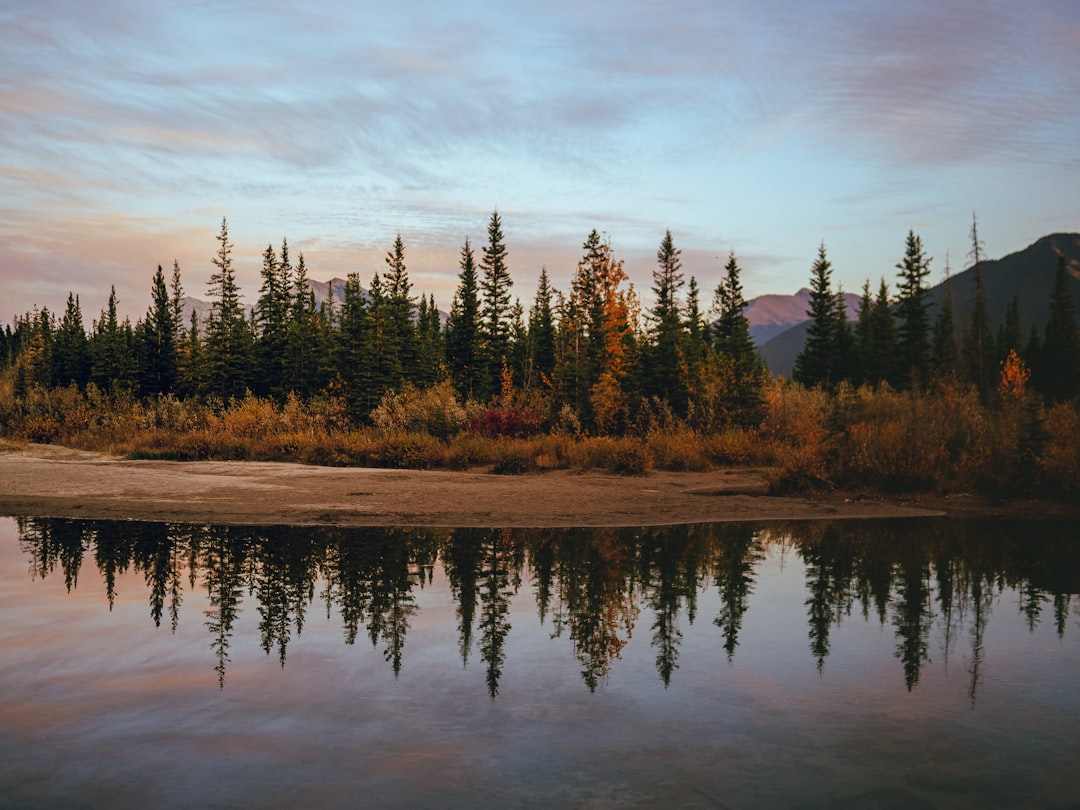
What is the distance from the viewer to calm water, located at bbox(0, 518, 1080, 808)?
4895 mm

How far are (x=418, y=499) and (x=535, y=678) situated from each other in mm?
11124

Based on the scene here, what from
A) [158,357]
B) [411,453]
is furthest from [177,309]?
[411,453]

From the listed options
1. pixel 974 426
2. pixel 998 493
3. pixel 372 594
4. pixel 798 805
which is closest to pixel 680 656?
pixel 798 805

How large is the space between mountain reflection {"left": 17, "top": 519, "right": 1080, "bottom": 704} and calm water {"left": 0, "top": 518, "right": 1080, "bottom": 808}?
0.06 metres

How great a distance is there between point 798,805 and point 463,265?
5207 cm

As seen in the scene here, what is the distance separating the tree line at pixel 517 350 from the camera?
101 ft

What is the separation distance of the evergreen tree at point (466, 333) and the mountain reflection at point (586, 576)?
119 feet

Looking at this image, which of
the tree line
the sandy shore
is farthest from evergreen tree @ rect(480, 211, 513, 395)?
the sandy shore

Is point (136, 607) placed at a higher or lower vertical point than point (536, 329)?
lower

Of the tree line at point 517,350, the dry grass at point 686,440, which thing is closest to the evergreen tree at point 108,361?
the tree line at point 517,350

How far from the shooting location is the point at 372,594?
9.84m

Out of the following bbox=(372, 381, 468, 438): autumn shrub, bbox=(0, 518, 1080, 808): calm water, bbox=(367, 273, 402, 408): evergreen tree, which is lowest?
bbox=(0, 518, 1080, 808): calm water

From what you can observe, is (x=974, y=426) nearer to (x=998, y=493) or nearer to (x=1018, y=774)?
(x=998, y=493)

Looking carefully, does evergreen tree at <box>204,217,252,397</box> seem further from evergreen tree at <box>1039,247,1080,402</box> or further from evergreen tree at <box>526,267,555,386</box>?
evergreen tree at <box>1039,247,1080,402</box>
